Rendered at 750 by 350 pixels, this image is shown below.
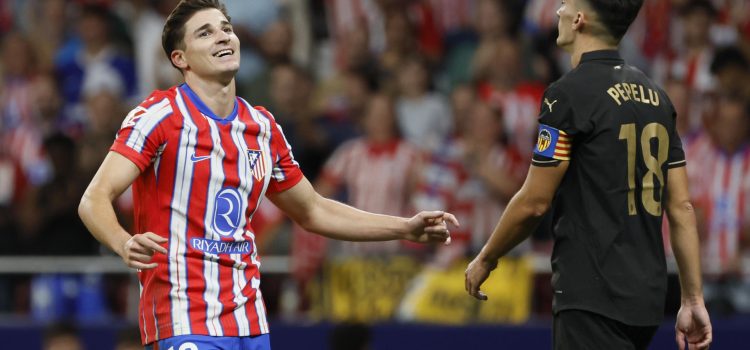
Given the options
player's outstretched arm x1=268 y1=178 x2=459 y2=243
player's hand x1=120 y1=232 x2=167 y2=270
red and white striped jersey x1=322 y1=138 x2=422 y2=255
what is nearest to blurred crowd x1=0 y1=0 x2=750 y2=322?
red and white striped jersey x1=322 y1=138 x2=422 y2=255

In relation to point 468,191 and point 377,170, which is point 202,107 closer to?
point 468,191

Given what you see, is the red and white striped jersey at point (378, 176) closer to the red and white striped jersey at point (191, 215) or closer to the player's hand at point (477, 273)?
the player's hand at point (477, 273)

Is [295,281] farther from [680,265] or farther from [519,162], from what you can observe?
[680,265]

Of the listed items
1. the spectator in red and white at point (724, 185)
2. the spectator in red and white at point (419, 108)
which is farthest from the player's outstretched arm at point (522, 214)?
the spectator in red and white at point (419, 108)

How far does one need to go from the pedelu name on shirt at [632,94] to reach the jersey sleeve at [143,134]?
1.70 metres

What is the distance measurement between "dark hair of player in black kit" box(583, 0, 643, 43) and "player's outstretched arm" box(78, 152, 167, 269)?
1.86 m

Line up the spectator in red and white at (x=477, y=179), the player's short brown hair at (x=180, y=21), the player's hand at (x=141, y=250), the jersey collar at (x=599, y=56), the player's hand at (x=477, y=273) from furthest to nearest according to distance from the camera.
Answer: the spectator in red and white at (x=477, y=179) → the player's hand at (x=477, y=273) → the player's short brown hair at (x=180, y=21) → the jersey collar at (x=599, y=56) → the player's hand at (x=141, y=250)

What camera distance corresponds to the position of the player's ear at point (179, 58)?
5266mm

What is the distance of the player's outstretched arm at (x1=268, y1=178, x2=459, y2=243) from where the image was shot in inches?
218

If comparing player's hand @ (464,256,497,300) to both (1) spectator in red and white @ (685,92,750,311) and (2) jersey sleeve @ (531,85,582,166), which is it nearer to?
(2) jersey sleeve @ (531,85,582,166)

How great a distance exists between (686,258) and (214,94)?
6.54ft

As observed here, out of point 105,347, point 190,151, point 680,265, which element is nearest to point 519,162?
point 105,347

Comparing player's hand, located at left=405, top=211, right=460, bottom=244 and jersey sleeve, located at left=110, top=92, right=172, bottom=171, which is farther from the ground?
jersey sleeve, located at left=110, top=92, right=172, bottom=171

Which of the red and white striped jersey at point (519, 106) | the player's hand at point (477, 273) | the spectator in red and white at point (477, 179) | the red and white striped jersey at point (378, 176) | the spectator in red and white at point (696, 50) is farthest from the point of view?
the spectator in red and white at point (696, 50)
